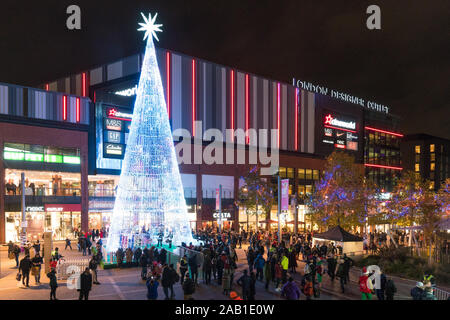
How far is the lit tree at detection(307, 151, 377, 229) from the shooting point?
36688 mm

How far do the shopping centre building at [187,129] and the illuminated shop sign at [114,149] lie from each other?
0.39ft

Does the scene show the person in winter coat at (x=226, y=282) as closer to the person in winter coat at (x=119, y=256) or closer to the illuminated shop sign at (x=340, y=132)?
the person in winter coat at (x=119, y=256)

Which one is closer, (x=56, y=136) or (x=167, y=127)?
(x=167, y=127)

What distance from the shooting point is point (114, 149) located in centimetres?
4512

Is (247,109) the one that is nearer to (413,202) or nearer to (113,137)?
(113,137)

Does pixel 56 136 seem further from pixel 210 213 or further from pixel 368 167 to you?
pixel 368 167

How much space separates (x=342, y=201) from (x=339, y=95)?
45.0 metres

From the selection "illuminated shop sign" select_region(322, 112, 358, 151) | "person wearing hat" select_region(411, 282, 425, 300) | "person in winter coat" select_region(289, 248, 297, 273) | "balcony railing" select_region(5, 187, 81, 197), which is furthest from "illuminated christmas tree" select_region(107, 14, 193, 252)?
"illuminated shop sign" select_region(322, 112, 358, 151)

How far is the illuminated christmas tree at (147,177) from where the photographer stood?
24.3m

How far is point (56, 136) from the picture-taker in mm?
41781

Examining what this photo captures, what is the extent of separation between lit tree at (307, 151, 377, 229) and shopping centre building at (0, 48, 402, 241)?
3.66 m

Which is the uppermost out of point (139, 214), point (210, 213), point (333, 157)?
point (333, 157)
